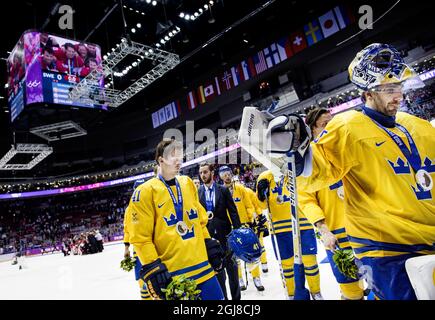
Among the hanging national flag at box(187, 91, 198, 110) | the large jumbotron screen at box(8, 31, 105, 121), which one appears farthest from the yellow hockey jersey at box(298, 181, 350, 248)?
the hanging national flag at box(187, 91, 198, 110)

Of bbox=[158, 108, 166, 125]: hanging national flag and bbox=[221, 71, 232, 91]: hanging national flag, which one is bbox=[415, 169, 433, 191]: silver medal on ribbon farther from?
bbox=[158, 108, 166, 125]: hanging national flag

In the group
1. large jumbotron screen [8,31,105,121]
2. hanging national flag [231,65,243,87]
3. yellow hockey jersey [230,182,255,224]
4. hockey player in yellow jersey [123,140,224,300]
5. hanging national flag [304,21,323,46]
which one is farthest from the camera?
hanging national flag [231,65,243,87]

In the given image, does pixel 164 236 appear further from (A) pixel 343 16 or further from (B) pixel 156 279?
(A) pixel 343 16

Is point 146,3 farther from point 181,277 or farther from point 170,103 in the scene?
point 170,103

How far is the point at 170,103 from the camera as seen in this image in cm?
2689

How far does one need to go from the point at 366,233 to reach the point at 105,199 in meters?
35.3

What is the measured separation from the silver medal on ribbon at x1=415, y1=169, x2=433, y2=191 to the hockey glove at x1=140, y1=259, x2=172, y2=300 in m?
1.65

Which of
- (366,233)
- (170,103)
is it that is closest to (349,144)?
(366,233)

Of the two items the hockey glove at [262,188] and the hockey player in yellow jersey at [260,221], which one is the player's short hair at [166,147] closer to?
the hockey glove at [262,188]

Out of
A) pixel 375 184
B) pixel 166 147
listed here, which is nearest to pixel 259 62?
pixel 166 147

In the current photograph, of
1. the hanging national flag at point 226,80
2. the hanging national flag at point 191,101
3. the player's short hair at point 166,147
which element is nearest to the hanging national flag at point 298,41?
the hanging national flag at point 226,80

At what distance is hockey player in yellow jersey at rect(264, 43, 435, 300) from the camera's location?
128cm

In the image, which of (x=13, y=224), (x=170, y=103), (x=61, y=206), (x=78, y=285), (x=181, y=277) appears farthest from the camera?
(x=61, y=206)
